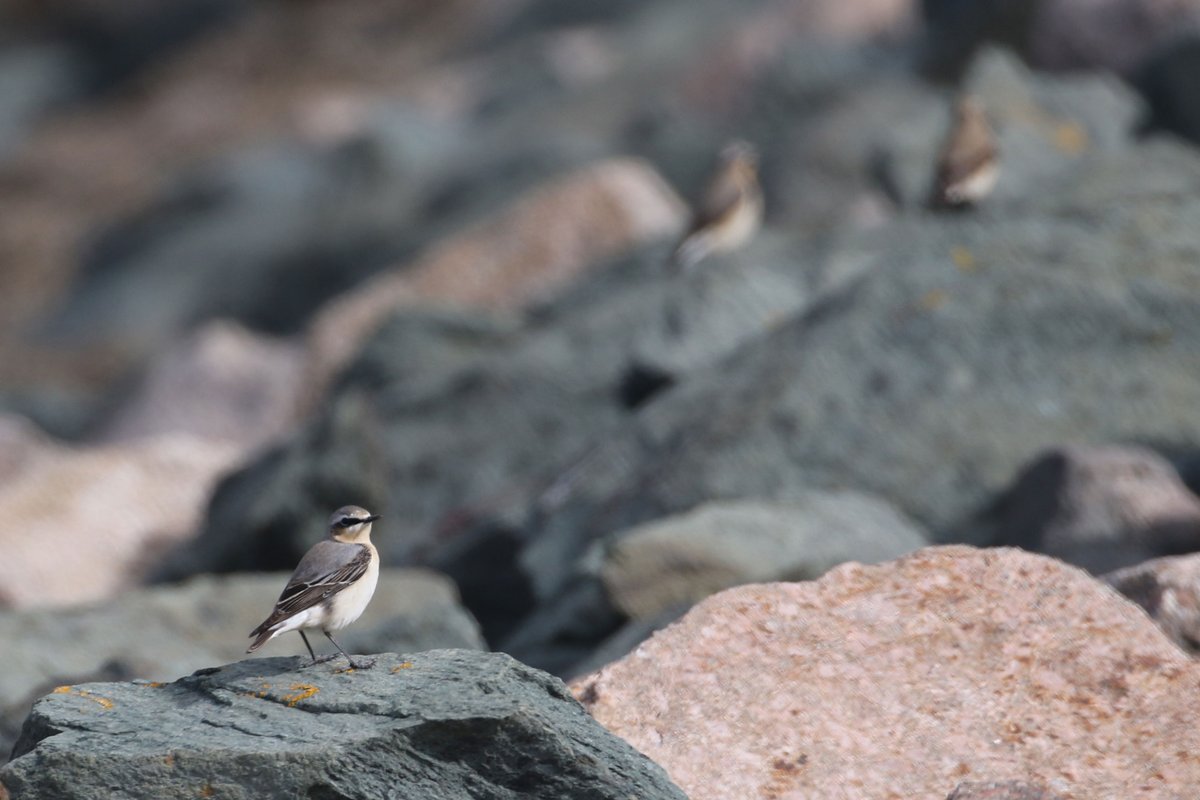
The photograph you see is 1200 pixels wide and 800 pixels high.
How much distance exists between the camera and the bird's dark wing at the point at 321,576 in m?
8.46

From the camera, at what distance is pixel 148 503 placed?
66.2ft

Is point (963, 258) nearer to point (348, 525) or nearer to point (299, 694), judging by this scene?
point (348, 525)

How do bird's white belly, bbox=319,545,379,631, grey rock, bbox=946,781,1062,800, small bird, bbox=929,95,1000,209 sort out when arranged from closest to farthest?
grey rock, bbox=946,781,1062,800 < bird's white belly, bbox=319,545,379,631 < small bird, bbox=929,95,1000,209

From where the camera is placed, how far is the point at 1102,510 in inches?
461

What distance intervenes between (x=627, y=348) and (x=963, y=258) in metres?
3.74

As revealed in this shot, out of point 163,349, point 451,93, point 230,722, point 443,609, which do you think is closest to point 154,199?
point 451,93

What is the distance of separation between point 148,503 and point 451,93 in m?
20.5

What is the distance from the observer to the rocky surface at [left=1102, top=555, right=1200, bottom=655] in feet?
29.8

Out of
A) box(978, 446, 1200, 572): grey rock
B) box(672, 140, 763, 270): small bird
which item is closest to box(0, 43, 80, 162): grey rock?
box(672, 140, 763, 270): small bird

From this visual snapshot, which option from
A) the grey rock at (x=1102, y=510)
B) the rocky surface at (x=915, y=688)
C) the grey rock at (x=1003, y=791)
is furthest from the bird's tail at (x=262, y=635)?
the grey rock at (x=1102, y=510)

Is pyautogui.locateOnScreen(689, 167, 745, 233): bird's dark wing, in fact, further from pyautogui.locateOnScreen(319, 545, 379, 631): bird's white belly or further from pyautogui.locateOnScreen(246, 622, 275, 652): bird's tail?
pyautogui.locateOnScreen(246, 622, 275, 652): bird's tail

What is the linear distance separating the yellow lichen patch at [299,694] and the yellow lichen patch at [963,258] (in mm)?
8510

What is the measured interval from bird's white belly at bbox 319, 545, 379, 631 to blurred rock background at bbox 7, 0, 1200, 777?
2.07 m

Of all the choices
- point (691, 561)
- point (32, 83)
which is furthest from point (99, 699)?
point (32, 83)
